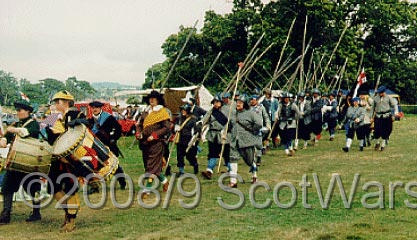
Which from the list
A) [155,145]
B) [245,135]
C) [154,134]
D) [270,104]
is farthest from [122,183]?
[270,104]

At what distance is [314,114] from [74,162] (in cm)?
1211

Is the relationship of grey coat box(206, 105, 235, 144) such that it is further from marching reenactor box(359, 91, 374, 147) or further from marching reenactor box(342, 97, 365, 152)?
marching reenactor box(359, 91, 374, 147)

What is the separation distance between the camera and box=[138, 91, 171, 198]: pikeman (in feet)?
31.9

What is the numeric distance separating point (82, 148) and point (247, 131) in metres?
4.31

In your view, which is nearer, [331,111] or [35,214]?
[35,214]

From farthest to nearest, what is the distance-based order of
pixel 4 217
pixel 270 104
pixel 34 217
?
pixel 270 104
pixel 34 217
pixel 4 217

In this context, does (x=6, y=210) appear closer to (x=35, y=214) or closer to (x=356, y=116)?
(x=35, y=214)

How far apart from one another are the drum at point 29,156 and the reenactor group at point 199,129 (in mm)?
169

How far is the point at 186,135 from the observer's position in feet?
42.0

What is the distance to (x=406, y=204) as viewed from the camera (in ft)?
27.3

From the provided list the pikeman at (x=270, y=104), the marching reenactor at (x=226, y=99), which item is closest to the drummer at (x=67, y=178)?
the marching reenactor at (x=226, y=99)

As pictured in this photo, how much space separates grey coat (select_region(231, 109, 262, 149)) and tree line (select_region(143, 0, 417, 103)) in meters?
21.4

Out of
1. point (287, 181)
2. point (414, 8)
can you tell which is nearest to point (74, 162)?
point (287, 181)

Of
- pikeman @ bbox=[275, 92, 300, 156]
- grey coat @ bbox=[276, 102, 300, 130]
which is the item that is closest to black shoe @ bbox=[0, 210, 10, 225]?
pikeman @ bbox=[275, 92, 300, 156]
